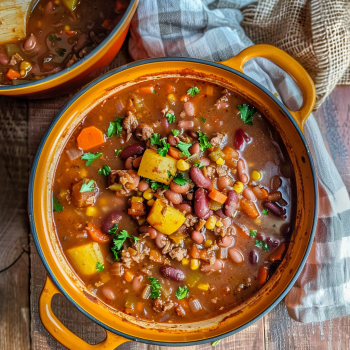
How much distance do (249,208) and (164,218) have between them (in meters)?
0.62

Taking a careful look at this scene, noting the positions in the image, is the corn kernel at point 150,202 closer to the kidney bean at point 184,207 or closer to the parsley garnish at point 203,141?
the kidney bean at point 184,207

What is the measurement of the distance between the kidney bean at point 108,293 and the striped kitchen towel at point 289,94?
4.70ft

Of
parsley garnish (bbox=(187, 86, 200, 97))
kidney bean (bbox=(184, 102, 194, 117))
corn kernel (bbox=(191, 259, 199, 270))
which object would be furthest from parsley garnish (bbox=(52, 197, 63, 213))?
parsley garnish (bbox=(187, 86, 200, 97))

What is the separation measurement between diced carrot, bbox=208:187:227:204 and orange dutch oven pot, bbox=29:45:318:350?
0.58 m

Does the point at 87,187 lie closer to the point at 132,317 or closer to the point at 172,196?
the point at 172,196

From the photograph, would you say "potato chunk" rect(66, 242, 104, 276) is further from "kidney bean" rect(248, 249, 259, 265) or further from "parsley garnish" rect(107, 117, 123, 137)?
"kidney bean" rect(248, 249, 259, 265)

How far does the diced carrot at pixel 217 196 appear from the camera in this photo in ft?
8.54

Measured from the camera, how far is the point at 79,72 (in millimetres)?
2514

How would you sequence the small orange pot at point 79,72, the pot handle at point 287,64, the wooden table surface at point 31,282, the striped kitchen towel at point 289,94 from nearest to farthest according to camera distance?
the small orange pot at point 79,72 → the pot handle at point 287,64 → the striped kitchen towel at point 289,94 → the wooden table surface at point 31,282

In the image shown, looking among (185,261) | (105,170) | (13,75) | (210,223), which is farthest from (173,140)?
(13,75)

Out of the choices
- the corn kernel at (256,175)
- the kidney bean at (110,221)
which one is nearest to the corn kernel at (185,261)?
the kidney bean at (110,221)

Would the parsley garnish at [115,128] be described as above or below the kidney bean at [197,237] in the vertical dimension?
above

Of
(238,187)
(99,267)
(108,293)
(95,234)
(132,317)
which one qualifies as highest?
(238,187)

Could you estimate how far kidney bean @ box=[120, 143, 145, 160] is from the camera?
101 inches
